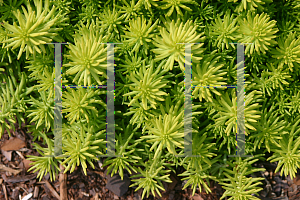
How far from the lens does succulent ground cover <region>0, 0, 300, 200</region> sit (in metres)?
2.02

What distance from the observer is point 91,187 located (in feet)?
8.87

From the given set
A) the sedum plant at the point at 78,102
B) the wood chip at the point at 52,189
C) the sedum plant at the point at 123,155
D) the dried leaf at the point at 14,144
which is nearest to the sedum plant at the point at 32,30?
the sedum plant at the point at 78,102

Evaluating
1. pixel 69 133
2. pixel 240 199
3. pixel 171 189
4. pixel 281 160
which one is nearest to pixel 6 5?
pixel 69 133

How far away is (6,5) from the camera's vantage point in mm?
2250

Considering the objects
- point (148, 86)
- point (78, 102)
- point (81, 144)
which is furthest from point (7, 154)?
point (148, 86)

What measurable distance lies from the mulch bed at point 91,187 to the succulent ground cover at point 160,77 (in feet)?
1.15

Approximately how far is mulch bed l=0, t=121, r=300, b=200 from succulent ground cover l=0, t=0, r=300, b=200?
1.15 feet

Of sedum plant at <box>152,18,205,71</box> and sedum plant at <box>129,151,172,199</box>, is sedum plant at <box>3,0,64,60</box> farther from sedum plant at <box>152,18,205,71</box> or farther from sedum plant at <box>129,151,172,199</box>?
sedum plant at <box>129,151,172,199</box>

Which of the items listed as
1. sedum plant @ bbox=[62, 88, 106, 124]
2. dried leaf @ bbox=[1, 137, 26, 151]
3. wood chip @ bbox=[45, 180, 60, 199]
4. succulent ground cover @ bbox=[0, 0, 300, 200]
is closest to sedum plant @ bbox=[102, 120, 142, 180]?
succulent ground cover @ bbox=[0, 0, 300, 200]

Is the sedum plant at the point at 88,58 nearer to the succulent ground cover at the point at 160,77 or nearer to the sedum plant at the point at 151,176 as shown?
the succulent ground cover at the point at 160,77

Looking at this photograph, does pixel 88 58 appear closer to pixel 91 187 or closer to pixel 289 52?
pixel 91 187

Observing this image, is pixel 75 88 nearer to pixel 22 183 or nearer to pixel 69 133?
pixel 69 133

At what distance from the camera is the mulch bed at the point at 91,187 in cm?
266

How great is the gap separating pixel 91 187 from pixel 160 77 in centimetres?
153
